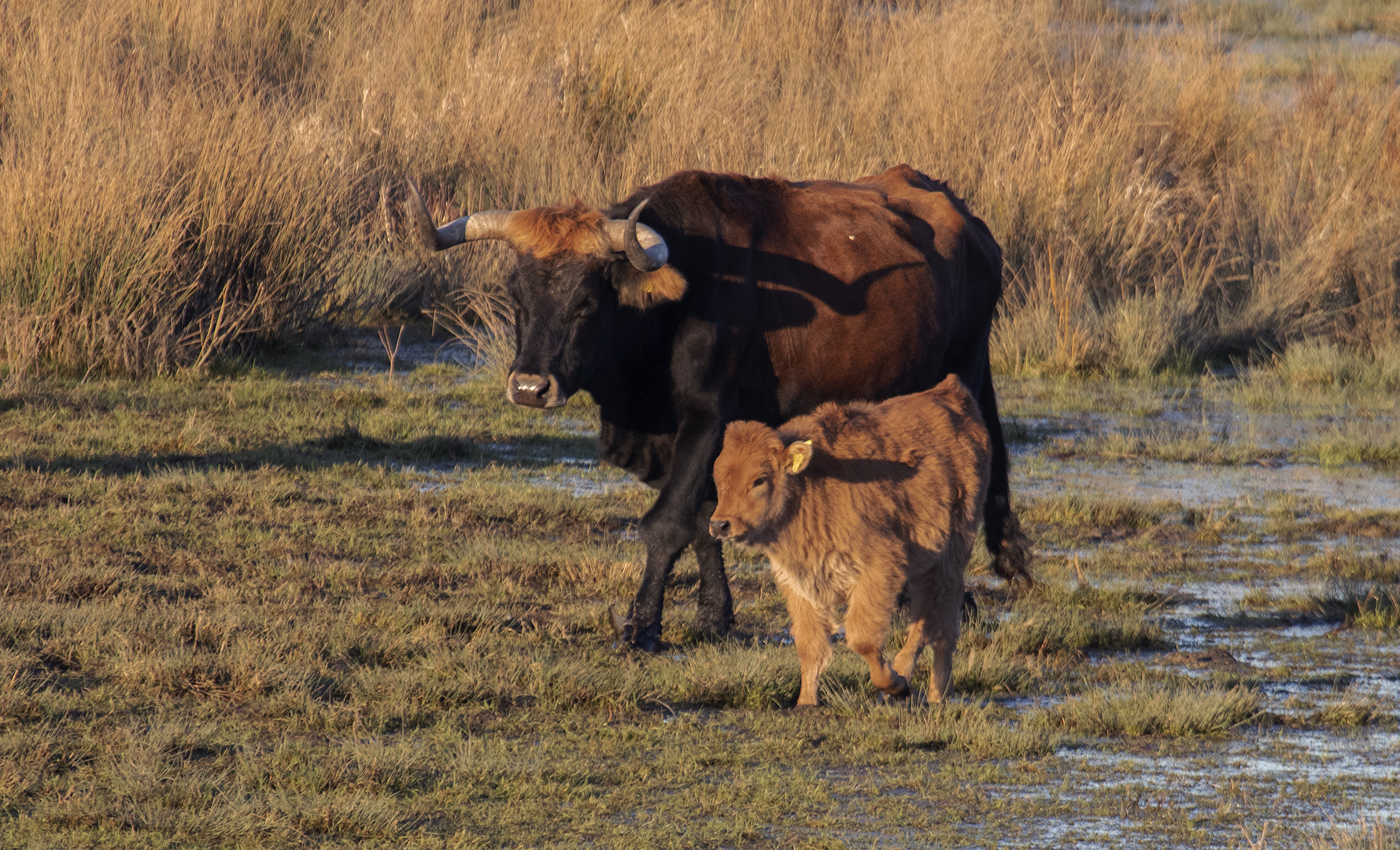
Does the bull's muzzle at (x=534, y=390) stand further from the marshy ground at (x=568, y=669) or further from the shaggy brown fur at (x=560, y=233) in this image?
the marshy ground at (x=568, y=669)

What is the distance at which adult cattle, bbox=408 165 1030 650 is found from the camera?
266 inches

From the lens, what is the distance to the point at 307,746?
5.25 metres

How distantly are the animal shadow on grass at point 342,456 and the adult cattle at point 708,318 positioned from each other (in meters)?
2.72

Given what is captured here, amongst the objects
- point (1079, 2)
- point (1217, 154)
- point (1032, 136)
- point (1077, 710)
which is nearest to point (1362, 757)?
point (1077, 710)

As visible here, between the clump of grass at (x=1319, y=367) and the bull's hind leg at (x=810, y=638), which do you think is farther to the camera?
the clump of grass at (x=1319, y=367)

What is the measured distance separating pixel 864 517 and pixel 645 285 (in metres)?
1.60

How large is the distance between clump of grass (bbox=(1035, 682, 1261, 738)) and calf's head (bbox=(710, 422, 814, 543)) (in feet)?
3.88

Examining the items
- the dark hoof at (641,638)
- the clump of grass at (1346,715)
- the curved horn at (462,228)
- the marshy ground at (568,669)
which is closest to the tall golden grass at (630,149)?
the marshy ground at (568,669)

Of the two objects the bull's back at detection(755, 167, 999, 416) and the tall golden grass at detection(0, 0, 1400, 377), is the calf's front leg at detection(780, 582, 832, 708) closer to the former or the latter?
the bull's back at detection(755, 167, 999, 416)

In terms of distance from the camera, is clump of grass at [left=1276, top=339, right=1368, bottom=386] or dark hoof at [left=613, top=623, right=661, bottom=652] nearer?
dark hoof at [left=613, top=623, right=661, bottom=652]

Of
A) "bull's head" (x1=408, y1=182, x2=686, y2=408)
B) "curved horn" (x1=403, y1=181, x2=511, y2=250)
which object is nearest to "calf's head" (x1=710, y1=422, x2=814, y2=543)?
"bull's head" (x1=408, y1=182, x2=686, y2=408)

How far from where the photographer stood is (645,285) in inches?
268

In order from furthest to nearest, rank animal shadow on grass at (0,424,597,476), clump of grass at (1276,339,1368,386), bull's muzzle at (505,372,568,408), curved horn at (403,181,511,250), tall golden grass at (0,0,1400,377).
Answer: clump of grass at (1276,339,1368,386), tall golden grass at (0,0,1400,377), animal shadow on grass at (0,424,597,476), curved horn at (403,181,511,250), bull's muzzle at (505,372,568,408)

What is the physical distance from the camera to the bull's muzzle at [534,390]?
21.5ft
